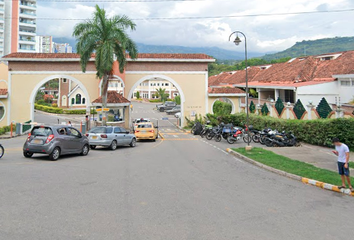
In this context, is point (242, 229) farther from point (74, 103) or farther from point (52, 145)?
point (74, 103)

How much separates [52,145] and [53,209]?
6.75 m

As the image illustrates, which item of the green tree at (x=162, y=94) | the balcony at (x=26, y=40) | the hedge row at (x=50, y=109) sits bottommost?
the hedge row at (x=50, y=109)

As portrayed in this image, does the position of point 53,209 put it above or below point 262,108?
below

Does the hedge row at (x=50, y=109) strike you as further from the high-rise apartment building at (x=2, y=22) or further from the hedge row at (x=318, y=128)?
the hedge row at (x=318, y=128)

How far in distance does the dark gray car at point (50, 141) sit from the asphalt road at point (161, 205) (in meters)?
1.13

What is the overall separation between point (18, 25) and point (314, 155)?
79806 millimetres

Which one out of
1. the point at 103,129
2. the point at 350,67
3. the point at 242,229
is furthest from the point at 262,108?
the point at 242,229

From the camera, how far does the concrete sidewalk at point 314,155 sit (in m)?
13.4

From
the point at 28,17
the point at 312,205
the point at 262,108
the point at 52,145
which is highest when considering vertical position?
the point at 28,17

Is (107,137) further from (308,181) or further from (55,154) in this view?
(308,181)

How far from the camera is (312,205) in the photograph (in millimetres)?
7562

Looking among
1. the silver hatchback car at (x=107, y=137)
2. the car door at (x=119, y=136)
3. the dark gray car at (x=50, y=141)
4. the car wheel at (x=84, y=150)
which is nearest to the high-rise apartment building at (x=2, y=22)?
the silver hatchback car at (x=107, y=137)

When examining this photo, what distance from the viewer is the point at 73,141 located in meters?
14.0

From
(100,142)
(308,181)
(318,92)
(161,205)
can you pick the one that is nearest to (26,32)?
(100,142)
